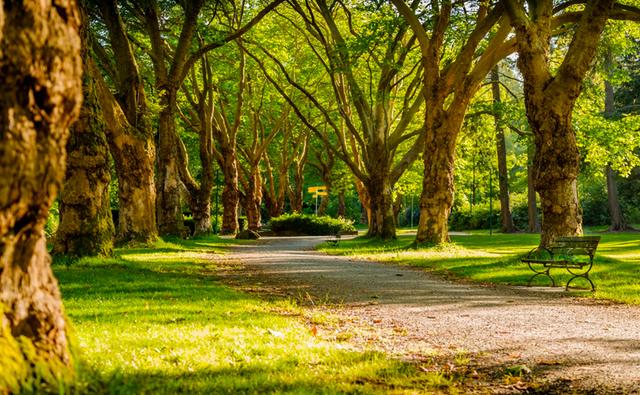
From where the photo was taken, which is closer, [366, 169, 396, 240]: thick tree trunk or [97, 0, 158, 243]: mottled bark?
[97, 0, 158, 243]: mottled bark

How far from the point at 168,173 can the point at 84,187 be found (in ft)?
32.3

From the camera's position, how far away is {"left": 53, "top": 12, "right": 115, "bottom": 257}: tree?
14.0 metres

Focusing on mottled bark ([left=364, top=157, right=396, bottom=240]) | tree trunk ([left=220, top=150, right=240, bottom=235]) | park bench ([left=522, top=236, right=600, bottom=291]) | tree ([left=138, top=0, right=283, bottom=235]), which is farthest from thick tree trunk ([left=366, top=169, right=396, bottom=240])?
park bench ([left=522, top=236, right=600, bottom=291])

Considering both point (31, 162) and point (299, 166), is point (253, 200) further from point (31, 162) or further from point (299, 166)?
point (31, 162)

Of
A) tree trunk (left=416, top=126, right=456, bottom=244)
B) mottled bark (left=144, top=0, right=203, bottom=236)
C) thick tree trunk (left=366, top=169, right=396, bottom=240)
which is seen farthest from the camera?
thick tree trunk (left=366, top=169, right=396, bottom=240)

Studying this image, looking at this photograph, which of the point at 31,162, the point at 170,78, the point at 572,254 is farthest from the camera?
the point at 170,78

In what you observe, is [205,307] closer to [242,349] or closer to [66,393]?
[242,349]

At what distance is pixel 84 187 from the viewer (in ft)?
46.1

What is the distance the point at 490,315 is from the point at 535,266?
22.8ft

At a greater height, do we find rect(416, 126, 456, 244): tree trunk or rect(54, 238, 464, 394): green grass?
rect(416, 126, 456, 244): tree trunk

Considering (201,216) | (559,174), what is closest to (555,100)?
(559,174)

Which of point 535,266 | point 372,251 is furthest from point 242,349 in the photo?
point 372,251

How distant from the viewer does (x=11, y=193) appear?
3.13 meters

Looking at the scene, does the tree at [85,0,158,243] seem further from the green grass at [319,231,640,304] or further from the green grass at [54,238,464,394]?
the green grass at [54,238,464,394]
